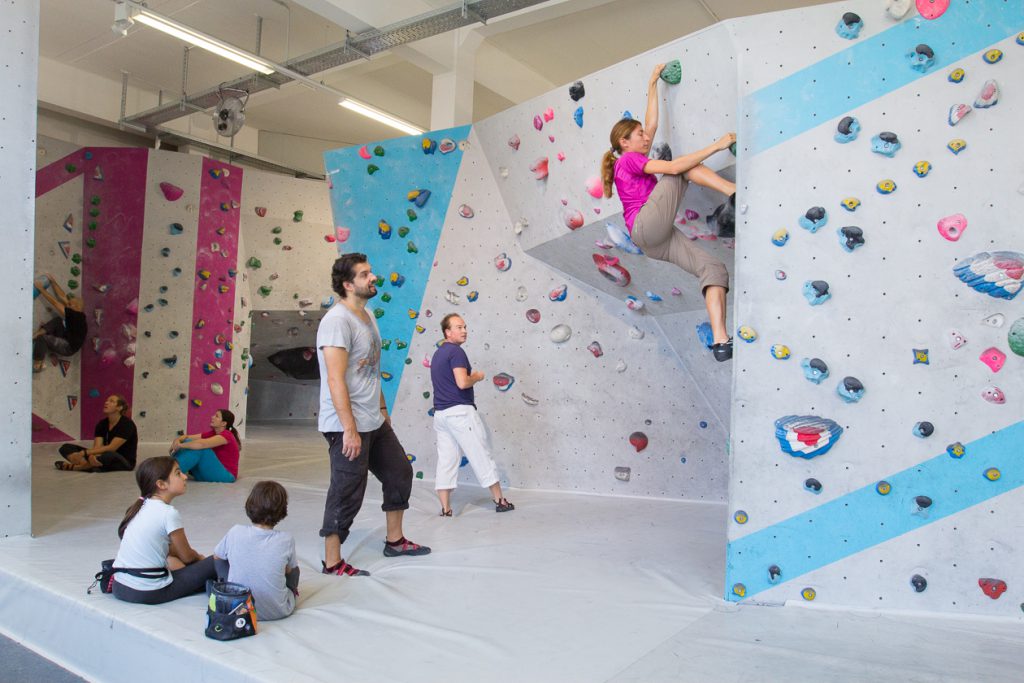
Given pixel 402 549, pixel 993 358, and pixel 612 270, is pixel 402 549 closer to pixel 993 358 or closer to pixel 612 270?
pixel 612 270

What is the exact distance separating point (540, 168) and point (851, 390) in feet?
9.44

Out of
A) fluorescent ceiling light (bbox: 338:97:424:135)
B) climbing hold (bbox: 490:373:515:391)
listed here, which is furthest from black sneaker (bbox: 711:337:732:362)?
fluorescent ceiling light (bbox: 338:97:424:135)

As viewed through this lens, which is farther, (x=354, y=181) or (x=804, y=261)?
(x=354, y=181)

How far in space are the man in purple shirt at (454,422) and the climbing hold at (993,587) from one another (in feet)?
9.49

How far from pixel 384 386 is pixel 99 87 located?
635 cm

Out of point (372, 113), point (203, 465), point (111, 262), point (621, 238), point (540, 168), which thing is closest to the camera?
point (621, 238)

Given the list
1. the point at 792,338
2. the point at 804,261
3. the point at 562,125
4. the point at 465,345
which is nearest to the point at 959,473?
the point at 792,338

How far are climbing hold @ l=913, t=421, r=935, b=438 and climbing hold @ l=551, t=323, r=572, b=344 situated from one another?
124 inches

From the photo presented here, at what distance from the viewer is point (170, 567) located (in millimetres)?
3307

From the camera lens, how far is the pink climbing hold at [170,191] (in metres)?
9.11

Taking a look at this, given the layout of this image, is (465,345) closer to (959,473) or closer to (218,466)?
(218,466)

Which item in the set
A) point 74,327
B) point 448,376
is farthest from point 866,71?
point 74,327

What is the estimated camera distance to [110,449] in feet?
21.7

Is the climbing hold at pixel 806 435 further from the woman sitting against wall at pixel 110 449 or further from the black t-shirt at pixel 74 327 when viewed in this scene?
the black t-shirt at pixel 74 327
